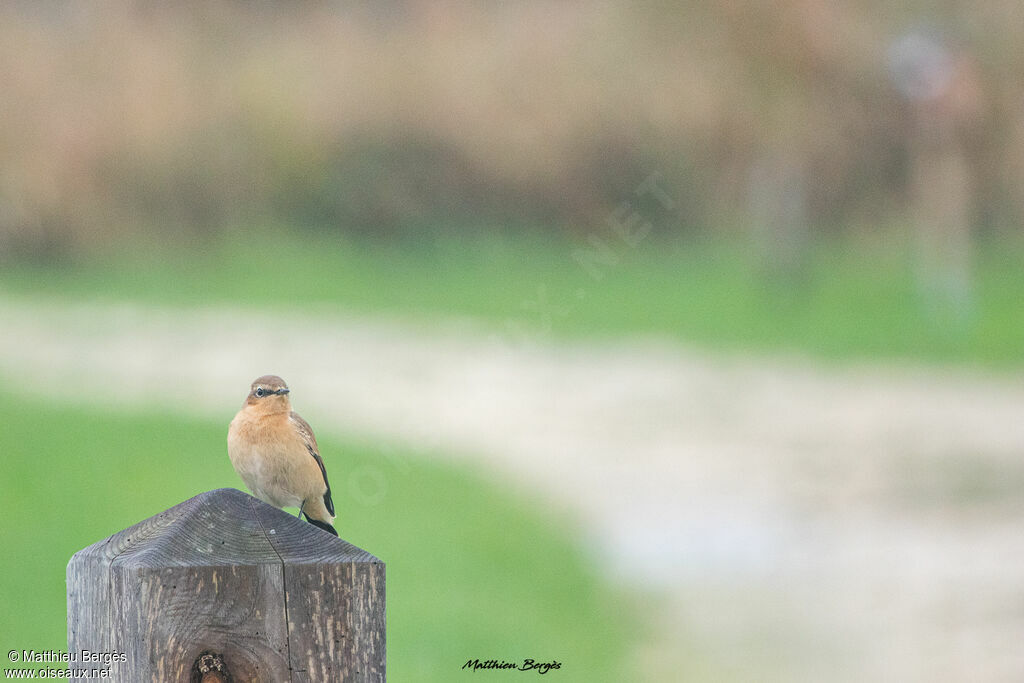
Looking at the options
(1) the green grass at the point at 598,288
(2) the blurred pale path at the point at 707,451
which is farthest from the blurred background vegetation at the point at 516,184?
(2) the blurred pale path at the point at 707,451

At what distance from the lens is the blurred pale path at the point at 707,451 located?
2.96 meters

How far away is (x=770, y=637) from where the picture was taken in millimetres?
2984

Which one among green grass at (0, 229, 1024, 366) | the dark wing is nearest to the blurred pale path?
green grass at (0, 229, 1024, 366)

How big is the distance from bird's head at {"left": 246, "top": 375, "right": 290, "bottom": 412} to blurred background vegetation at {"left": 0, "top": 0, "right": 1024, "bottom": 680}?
1.86 metres

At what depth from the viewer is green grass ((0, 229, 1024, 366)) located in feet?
12.1

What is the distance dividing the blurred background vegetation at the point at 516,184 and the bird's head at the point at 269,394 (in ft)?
6.11

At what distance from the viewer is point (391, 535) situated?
2875 millimetres

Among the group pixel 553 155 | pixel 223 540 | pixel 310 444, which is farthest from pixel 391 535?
pixel 223 540

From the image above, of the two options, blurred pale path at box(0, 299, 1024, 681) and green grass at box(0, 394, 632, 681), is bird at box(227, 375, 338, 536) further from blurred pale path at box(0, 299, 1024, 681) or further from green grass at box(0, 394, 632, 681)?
blurred pale path at box(0, 299, 1024, 681)

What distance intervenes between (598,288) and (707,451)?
2.34 ft

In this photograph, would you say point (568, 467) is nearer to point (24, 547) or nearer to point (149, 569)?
point (24, 547)

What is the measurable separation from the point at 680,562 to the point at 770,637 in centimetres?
42

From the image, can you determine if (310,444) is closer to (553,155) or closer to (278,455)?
(278,455)

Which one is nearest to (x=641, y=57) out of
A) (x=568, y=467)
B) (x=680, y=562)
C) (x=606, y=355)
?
(x=606, y=355)
